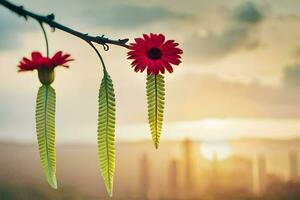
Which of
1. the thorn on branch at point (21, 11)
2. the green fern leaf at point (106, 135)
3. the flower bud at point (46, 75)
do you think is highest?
the thorn on branch at point (21, 11)

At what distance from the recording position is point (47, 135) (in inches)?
11.5

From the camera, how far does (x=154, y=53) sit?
13.1 inches

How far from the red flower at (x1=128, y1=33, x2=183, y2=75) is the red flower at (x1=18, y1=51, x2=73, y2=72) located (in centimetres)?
5

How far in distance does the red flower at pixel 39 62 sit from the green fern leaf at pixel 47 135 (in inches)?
1.6

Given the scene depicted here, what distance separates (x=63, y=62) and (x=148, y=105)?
0.07 meters

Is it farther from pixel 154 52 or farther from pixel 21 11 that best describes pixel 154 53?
pixel 21 11

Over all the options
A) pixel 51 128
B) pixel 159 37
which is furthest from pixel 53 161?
pixel 159 37

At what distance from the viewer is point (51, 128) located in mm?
291

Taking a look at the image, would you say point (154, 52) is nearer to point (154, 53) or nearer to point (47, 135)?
point (154, 53)

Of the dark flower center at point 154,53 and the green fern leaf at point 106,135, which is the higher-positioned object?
the dark flower center at point 154,53

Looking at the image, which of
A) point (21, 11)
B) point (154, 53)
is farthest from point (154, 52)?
point (21, 11)

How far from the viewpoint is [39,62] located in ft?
1.07

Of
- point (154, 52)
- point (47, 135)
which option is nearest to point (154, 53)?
point (154, 52)

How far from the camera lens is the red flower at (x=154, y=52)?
1.07ft
